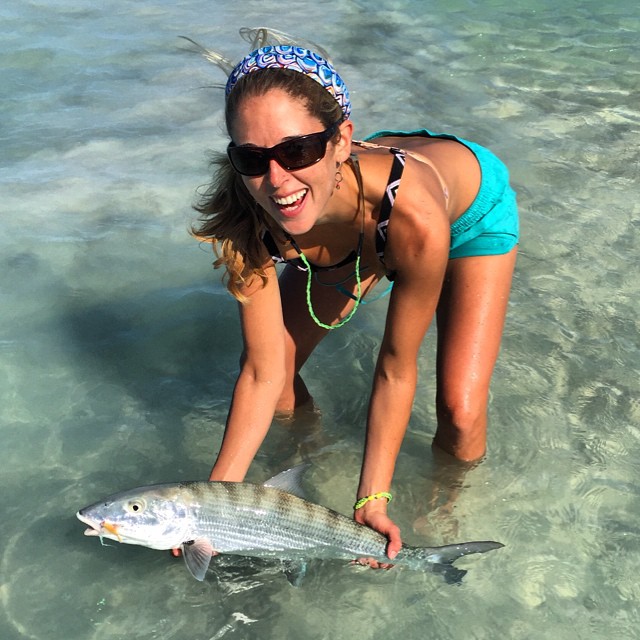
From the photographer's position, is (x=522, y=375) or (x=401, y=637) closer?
(x=401, y=637)

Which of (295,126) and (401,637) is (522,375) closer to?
(401,637)

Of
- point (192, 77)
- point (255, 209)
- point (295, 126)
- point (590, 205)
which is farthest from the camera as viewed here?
point (192, 77)

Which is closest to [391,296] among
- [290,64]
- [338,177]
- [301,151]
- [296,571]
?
[338,177]

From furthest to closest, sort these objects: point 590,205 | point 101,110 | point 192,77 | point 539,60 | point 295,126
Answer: point 539,60, point 192,77, point 101,110, point 590,205, point 295,126

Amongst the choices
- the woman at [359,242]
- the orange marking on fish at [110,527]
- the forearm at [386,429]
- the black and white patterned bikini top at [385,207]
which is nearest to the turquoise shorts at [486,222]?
the woman at [359,242]

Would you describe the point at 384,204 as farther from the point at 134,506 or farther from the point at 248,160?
the point at 134,506

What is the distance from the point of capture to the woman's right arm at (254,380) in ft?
12.6

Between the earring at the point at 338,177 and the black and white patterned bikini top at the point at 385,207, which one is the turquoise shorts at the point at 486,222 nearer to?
the black and white patterned bikini top at the point at 385,207

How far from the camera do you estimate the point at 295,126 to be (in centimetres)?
314

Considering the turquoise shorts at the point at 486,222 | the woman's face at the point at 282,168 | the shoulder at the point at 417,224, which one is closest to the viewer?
the woman's face at the point at 282,168

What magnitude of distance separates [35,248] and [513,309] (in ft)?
11.9

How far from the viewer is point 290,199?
3297 millimetres

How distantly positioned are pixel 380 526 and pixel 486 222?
1.53 meters

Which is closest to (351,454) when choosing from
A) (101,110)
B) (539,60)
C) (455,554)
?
(455,554)
